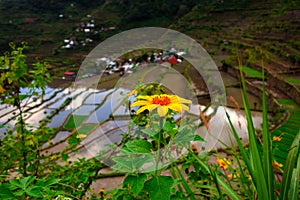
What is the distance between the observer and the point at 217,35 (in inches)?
875

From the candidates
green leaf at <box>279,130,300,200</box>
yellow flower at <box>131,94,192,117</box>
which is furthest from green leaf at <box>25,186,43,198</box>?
green leaf at <box>279,130,300,200</box>

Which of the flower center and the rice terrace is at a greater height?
the flower center

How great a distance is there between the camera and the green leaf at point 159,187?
2.06ft

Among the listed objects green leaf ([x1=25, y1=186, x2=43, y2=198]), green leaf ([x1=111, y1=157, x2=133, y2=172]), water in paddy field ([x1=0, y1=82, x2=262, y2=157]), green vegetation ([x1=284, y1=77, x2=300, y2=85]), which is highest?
green leaf ([x1=111, y1=157, x2=133, y2=172])

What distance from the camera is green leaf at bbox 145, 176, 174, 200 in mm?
627

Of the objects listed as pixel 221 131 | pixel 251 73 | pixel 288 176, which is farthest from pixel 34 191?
pixel 251 73

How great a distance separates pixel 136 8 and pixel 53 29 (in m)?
9.41

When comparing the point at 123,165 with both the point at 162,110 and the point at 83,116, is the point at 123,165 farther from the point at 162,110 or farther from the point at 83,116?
the point at 83,116

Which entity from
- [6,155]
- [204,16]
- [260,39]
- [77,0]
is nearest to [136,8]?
[204,16]

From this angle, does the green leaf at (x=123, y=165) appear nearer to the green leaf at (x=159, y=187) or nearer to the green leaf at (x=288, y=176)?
the green leaf at (x=159, y=187)

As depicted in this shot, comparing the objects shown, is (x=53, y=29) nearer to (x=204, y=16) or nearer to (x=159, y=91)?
(x=204, y=16)

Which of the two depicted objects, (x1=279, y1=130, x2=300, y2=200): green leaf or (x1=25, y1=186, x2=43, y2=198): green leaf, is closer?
(x1=25, y1=186, x2=43, y2=198): green leaf

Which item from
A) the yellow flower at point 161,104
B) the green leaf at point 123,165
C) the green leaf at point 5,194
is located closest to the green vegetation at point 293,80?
the yellow flower at point 161,104

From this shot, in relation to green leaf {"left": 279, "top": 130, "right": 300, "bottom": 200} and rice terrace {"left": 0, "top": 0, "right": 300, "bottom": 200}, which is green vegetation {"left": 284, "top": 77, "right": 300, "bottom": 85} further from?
green leaf {"left": 279, "top": 130, "right": 300, "bottom": 200}
